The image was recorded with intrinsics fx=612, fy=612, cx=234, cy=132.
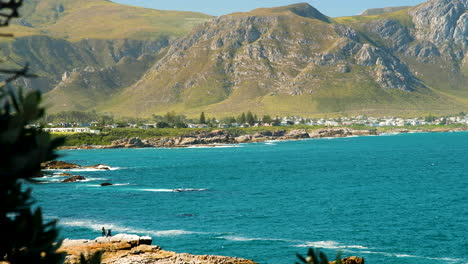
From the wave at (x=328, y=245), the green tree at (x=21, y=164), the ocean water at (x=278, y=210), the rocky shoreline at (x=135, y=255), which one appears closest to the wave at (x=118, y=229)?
the ocean water at (x=278, y=210)

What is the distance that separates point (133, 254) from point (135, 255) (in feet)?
1.42

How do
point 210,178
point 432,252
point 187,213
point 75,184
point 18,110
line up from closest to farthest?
point 18,110
point 432,252
point 187,213
point 75,184
point 210,178

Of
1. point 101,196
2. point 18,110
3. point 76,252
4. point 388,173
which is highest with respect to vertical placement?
point 18,110

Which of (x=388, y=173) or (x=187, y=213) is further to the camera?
(x=388, y=173)

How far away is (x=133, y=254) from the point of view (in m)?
47.0

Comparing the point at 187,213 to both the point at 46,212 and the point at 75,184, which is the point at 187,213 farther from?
the point at 75,184

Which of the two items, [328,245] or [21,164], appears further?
[328,245]

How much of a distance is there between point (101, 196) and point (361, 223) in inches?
A: 1942

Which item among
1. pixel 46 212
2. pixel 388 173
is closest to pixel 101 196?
pixel 46 212

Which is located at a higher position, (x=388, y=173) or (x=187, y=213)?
(x=187, y=213)

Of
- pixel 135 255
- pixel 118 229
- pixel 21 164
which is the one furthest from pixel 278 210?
pixel 21 164

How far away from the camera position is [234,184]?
133 m

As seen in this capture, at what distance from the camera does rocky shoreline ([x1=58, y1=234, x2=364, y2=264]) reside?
1791 inches

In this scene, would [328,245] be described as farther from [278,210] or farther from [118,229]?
[278,210]
